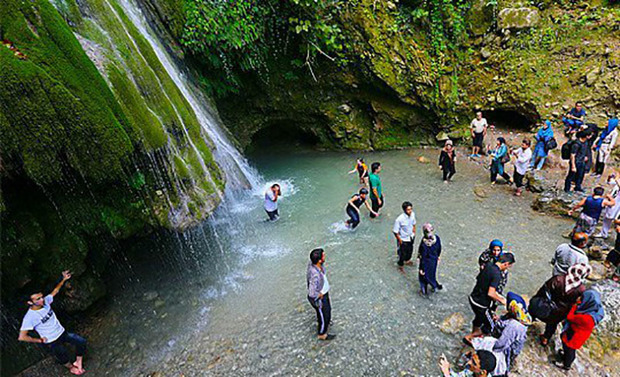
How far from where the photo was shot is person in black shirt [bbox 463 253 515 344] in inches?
182

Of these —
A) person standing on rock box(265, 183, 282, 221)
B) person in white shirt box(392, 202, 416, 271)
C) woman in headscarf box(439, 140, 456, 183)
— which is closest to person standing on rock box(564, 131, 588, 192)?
woman in headscarf box(439, 140, 456, 183)

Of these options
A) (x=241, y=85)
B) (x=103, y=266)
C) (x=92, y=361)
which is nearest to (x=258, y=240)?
(x=103, y=266)

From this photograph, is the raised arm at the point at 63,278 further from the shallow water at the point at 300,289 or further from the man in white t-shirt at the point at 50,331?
the shallow water at the point at 300,289

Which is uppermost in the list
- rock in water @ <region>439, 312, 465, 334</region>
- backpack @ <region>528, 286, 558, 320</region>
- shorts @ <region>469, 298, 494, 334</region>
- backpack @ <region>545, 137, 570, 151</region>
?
backpack @ <region>545, 137, 570, 151</region>

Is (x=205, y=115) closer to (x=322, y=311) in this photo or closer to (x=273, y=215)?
(x=273, y=215)

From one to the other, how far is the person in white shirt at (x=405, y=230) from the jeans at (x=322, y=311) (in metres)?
2.41

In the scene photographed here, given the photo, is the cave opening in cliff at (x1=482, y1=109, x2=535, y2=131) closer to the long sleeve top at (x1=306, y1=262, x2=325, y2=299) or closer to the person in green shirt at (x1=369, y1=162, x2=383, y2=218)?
the person in green shirt at (x1=369, y1=162, x2=383, y2=218)

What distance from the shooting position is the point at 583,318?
4184 mm

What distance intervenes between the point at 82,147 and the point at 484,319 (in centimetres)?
719

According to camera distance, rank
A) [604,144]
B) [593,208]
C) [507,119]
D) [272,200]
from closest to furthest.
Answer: [593,208] < [272,200] < [604,144] < [507,119]

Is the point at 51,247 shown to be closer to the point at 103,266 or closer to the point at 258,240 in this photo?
the point at 103,266

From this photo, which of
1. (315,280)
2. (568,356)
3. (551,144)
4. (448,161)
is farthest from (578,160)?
(315,280)

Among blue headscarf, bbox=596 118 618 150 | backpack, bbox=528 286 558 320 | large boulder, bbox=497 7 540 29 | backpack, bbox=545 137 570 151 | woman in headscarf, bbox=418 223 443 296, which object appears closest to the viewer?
backpack, bbox=528 286 558 320

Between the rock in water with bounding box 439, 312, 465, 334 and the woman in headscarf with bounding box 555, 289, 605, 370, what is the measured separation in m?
1.49
